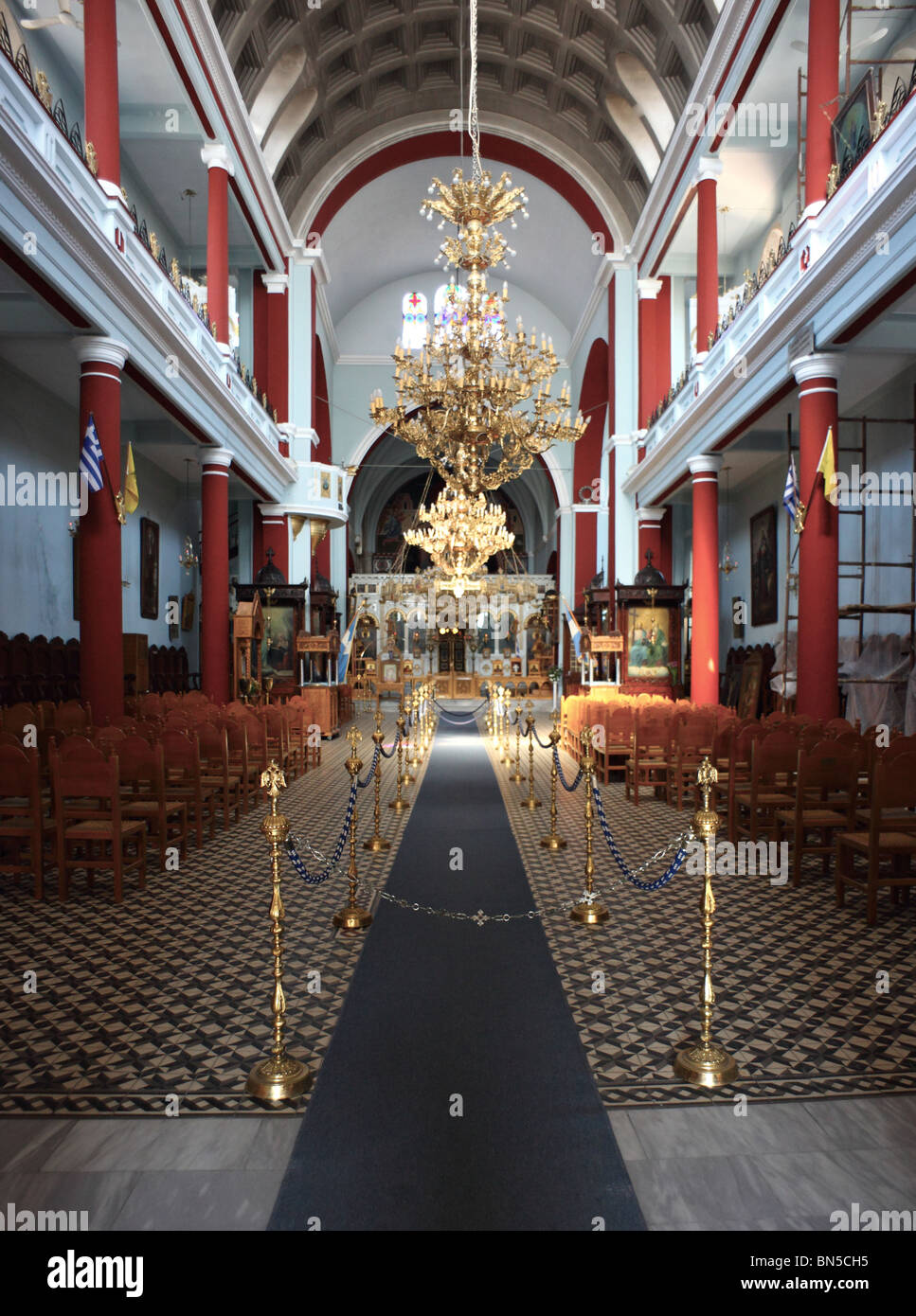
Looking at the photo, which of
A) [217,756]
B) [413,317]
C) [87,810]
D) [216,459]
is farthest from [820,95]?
[413,317]

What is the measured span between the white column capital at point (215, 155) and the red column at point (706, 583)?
10.0m

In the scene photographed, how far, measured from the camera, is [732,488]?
18984 mm

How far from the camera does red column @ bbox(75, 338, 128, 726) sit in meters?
9.05

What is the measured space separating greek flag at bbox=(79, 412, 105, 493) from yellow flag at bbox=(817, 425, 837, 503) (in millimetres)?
7958

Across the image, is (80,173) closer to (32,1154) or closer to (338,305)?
(32,1154)

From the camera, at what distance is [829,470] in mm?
8859

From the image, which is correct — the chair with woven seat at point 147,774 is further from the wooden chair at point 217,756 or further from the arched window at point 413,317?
the arched window at point 413,317

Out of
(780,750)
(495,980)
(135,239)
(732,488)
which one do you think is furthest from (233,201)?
(495,980)

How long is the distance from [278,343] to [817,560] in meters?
15.9

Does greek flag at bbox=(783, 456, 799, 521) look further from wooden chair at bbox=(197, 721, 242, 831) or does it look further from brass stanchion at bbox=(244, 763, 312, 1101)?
brass stanchion at bbox=(244, 763, 312, 1101)

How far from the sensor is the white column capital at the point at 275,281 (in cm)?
2022

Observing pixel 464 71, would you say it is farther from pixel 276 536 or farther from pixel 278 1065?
pixel 278 1065

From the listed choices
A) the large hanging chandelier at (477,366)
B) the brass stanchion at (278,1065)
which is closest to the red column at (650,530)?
the large hanging chandelier at (477,366)

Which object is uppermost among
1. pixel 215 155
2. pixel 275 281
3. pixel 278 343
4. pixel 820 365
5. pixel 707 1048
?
pixel 275 281
